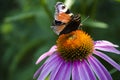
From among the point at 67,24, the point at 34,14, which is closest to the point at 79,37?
the point at 67,24

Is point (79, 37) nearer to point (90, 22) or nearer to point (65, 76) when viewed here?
point (65, 76)

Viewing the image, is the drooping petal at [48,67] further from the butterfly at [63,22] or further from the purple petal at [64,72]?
the butterfly at [63,22]

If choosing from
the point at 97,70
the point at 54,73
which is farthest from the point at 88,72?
the point at 54,73

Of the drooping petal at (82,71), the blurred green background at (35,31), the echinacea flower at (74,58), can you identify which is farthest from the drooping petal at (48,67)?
the blurred green background at (35,31)

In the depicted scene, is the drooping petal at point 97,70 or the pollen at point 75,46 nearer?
the drooping petal at point 97,70

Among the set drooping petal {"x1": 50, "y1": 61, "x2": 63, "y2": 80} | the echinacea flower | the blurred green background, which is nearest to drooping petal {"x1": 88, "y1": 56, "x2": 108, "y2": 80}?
the echinacea flower
